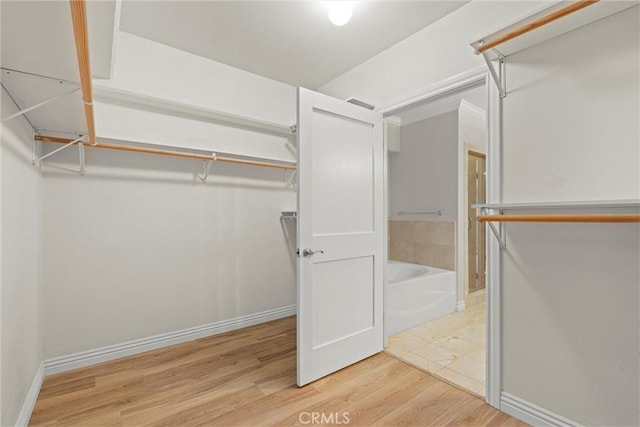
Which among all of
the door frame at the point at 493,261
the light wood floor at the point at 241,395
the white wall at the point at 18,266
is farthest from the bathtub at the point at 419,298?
the white wall at the point at 18,266

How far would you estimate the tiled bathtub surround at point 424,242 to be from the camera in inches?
138

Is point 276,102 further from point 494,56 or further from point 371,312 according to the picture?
point 371,312

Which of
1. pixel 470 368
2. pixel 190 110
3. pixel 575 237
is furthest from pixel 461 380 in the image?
pixel 190 110

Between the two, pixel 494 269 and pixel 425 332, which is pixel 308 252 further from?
pixel 425 332

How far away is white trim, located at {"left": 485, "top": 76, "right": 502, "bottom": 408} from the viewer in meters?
1.67

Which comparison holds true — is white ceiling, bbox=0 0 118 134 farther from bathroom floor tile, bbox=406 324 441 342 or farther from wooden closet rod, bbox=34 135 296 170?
bathroom floor tile, bbox=406 324 441 342

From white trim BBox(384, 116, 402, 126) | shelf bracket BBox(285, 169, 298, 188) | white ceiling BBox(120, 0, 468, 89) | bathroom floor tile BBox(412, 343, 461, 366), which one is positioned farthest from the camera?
white trim BBox(384, 116, 402, 126)

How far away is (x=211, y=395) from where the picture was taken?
5.90 ft

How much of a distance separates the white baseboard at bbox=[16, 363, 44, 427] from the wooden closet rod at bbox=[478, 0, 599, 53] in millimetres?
2776

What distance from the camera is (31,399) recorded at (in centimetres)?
165

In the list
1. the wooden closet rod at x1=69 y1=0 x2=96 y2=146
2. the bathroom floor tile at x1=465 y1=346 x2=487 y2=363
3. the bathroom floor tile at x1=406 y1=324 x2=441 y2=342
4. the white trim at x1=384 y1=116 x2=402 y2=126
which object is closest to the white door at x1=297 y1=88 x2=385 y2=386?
the bathroom floor tile at x1=406 y1=324 x2=441 y2=342

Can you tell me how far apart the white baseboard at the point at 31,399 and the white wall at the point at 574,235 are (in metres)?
2.47

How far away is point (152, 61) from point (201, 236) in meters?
1.42
